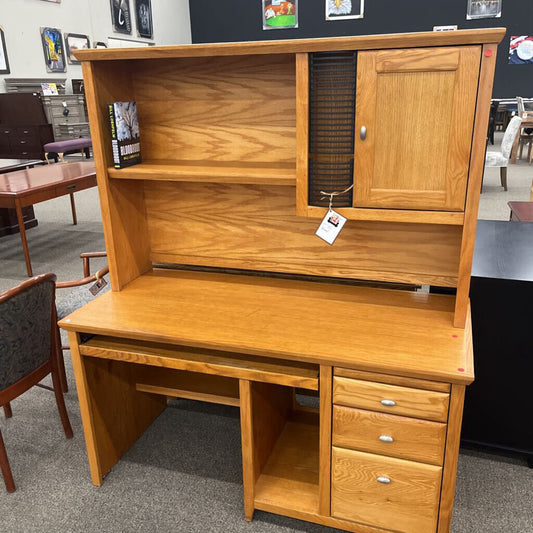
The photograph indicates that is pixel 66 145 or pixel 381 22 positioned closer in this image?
pixel 66 145

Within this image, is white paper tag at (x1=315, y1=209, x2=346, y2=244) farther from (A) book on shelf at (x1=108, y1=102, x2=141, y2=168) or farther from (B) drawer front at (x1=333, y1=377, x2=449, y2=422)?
(A) book on shelf at (x1=108, y1=102, x2=141, y2=168)

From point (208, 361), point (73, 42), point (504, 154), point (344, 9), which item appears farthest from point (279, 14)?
point (208, 361)

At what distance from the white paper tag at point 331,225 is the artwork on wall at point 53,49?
891 cm

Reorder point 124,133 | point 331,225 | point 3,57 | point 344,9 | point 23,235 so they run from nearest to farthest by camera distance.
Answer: point 331,225
point 124,133
point 23,235
point 3,57
point 344,9

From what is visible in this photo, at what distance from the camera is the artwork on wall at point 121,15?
10203 millimetres

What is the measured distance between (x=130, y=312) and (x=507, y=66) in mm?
12058

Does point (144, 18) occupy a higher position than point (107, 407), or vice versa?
point (144, 18)

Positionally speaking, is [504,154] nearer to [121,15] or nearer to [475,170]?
[475,170]

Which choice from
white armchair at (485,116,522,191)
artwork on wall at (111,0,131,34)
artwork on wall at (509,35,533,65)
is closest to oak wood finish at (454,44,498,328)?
white armchair at (485,116,522,191)

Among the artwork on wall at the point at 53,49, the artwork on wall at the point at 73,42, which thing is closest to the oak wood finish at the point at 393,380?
the artwork on wall at the point at 53,49

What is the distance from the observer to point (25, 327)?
1.85 m

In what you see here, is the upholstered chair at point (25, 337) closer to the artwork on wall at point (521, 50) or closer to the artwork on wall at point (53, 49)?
the artwork on wall at point (53, 49)

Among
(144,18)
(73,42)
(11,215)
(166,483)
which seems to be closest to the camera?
(166,483)

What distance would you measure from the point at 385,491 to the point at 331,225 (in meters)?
0.85
